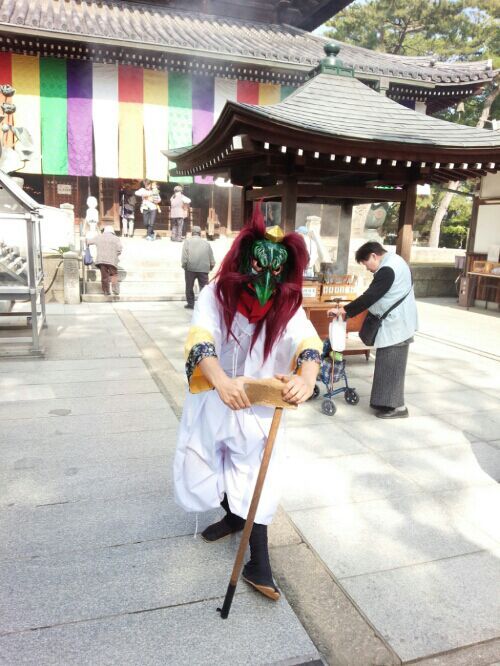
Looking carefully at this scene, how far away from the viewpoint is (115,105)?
1457 centimetres

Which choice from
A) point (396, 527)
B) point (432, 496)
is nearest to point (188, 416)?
point (396, 527)

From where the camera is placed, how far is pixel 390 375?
485 cm

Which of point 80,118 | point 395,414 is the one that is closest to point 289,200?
point 395,414

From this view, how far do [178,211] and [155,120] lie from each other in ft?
8.63

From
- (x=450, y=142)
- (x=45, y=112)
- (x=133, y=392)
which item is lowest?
(x=133, y=392)

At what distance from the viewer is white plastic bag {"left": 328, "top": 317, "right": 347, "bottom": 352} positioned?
4.91m

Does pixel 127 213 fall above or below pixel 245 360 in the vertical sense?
above

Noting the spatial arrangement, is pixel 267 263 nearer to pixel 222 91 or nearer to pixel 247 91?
pixel 222 91

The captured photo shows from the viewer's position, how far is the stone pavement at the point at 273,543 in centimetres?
216

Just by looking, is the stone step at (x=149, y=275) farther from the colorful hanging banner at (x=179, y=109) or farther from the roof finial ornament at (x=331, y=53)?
the roof finial ornament at (x=331, y=53)

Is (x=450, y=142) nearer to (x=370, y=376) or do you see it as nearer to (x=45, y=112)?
(x=370, y=376)

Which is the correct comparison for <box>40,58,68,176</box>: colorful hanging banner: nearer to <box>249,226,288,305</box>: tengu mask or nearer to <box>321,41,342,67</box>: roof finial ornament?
<box>321,41,342,67</box>: roof finial ornament

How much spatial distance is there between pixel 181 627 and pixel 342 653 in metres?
0.68

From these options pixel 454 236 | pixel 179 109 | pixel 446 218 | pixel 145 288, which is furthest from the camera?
pixel 446 218
